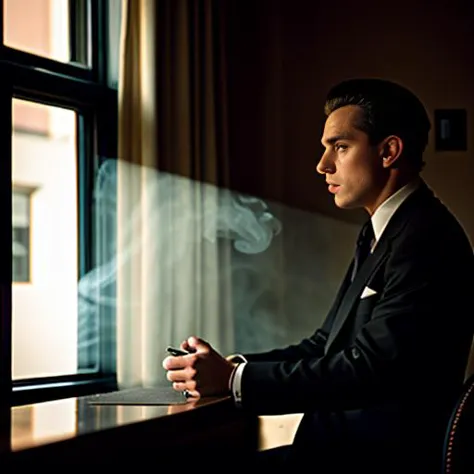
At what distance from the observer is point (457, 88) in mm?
3174

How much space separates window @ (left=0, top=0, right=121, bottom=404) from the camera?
8.49 feet

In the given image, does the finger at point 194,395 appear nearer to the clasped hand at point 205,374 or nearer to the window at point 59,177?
the clasped hand at point 205,374

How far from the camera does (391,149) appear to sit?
81.4 inches

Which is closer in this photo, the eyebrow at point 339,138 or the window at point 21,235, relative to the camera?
the eyebrow at point 339,138

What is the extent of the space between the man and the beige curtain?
0.72m

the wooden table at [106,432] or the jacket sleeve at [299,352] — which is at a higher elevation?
the jacket sleeve at [299,352]

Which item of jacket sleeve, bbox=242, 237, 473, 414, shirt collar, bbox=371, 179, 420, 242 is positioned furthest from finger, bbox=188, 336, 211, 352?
shirt collar, bbox=371, 179, 420, 242

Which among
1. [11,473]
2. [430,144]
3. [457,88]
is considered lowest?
[11,473]

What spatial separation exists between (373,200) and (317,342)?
1.52 ft

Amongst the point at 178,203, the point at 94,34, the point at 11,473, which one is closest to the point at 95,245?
the point at 178,203

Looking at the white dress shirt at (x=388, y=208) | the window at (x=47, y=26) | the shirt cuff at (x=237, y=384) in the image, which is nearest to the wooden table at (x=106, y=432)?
the shirt cuff at (x=237, y=384)

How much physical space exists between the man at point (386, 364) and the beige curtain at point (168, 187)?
72 centimetres

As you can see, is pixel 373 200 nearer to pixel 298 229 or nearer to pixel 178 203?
pixel 178 203

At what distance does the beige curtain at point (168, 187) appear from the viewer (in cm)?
267
